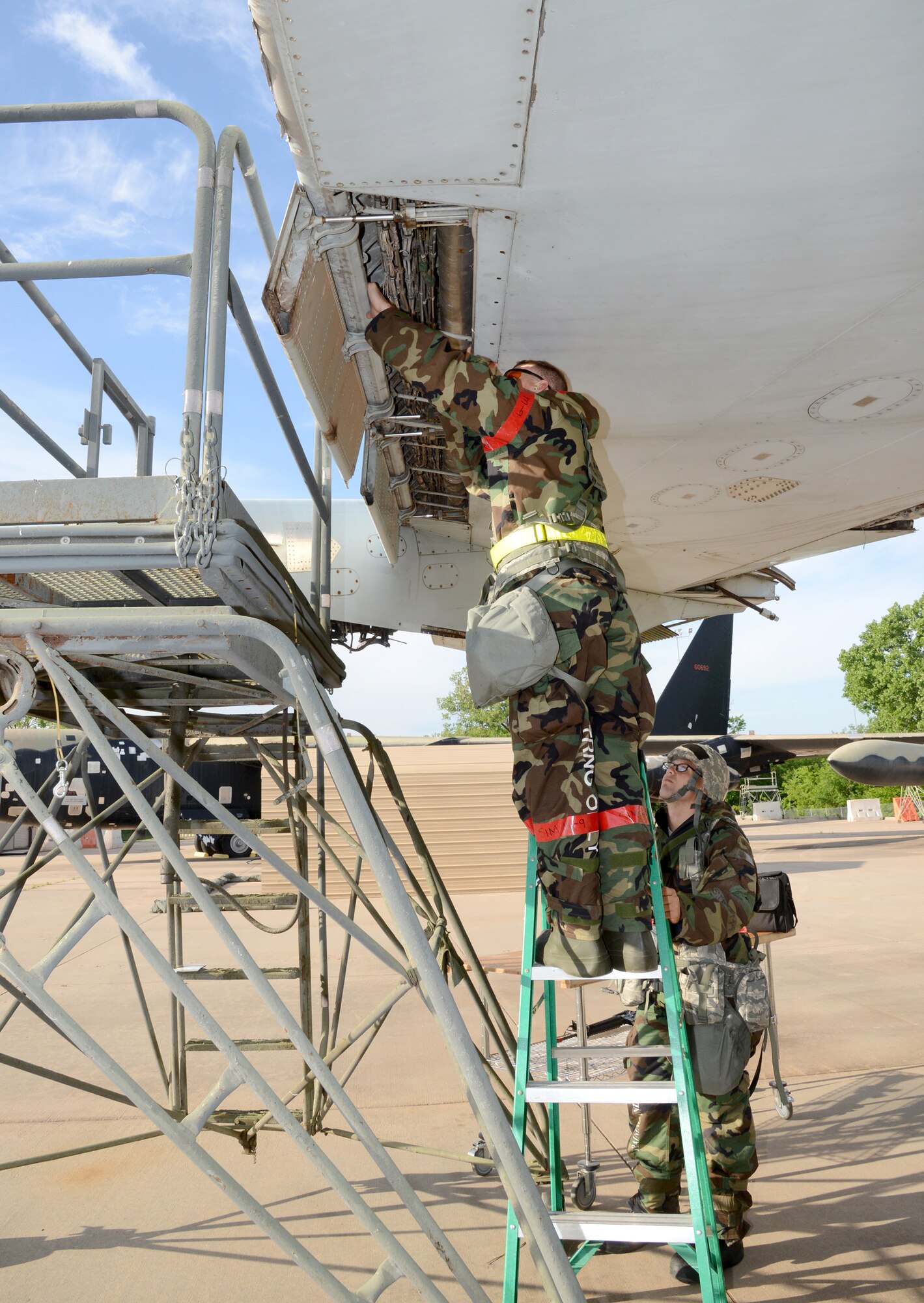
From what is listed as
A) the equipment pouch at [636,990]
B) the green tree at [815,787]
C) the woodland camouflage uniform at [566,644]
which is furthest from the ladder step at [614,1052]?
the green tree at [815,787]

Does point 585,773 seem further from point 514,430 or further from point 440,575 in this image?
point 440,575

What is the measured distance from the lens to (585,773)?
3.18 metres

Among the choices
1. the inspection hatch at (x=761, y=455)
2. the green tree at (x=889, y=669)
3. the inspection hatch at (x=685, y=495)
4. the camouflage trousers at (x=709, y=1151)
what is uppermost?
the green tree at (x=889, y=669)

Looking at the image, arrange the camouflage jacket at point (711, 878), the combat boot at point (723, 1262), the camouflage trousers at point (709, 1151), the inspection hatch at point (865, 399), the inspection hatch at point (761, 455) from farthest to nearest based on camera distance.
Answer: the inspection hatch at point (761, 455)
the inspection hatch at point (865, 399)
the camouflage jacket at point (711, 878)
the camouflage trousers at point (709, 1151)
the combat boot at point (723, 1262)

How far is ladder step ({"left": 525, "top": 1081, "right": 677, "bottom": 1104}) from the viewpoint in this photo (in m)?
2.85

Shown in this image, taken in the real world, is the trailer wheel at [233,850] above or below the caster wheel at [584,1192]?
below

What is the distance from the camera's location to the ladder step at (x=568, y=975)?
3098 millimetres

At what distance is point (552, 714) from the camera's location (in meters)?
3.12

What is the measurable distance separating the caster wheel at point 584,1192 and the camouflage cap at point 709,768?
197 cm

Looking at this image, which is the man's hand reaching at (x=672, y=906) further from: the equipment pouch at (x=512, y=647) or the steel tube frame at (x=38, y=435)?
the steel tube frame at (x=38, y=435)

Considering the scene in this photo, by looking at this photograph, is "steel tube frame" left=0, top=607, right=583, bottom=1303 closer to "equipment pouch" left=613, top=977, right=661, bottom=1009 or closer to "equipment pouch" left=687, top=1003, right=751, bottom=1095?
"equipment pouch" left=613, top=977, right=661, bottom=1009

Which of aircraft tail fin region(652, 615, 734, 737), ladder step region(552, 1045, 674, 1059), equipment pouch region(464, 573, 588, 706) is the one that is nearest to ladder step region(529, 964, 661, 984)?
ladder step region(552, 1045, 674, 1059)


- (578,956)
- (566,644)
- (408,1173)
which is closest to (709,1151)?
(578,956)

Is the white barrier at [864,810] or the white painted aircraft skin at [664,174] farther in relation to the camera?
the white barrier at [864,810]
